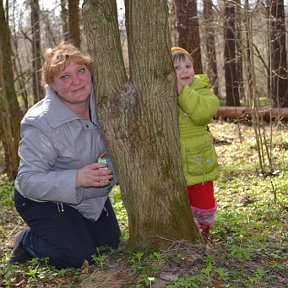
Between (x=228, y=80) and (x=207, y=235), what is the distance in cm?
1360

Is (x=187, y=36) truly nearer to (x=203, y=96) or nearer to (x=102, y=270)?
(x=203, y=96)

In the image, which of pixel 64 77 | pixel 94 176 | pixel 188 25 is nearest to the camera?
pixel 94 176

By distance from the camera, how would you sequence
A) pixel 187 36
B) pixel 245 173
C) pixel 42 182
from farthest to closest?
pixel 187 36
pixel 245 173
pixel 42 182

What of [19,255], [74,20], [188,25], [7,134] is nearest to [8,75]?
[7,134]

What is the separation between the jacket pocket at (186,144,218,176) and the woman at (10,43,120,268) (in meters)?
0.63

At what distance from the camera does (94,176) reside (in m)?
3.38

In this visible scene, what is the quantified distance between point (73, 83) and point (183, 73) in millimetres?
827

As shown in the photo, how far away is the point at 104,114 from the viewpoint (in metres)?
3.38

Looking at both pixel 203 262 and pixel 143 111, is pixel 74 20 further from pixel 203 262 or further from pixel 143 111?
pixel 203 262

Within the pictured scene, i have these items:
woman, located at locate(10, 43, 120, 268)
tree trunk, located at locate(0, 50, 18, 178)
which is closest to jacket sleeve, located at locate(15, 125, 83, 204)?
woman, located at locate(10, 43, 120, 268)

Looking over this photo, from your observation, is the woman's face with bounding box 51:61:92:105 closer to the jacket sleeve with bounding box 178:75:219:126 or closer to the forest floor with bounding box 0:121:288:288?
the jacket sleeve with bounding box 178:75:219:126

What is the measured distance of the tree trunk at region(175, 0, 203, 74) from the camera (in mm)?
10694

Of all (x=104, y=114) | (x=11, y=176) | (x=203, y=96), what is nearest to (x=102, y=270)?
(x=104, y=114)

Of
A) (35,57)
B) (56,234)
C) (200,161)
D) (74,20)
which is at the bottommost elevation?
(56,234)
